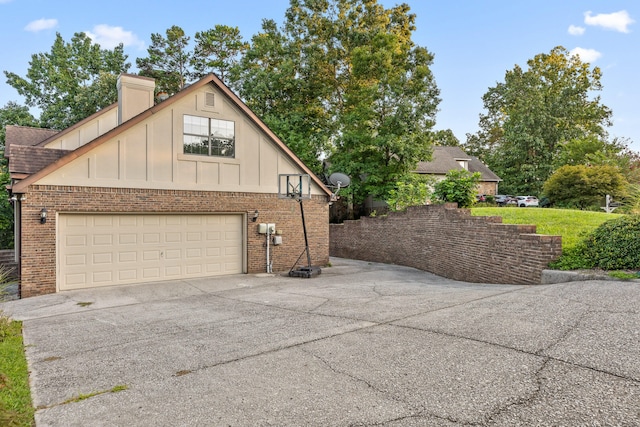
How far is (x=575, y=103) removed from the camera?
3684 cm

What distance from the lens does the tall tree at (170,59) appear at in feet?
106

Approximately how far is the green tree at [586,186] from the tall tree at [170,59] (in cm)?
2972

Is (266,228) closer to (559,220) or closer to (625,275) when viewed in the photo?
(559,220)

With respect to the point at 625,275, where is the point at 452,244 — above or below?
above

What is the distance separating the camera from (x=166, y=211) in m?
11.5

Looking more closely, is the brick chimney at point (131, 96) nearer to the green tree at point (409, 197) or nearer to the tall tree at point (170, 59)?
the green tree at point (409, 197)

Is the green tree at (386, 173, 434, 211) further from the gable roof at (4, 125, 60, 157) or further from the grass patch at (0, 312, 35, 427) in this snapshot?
the gable roof at (4, 125, 60, 157)

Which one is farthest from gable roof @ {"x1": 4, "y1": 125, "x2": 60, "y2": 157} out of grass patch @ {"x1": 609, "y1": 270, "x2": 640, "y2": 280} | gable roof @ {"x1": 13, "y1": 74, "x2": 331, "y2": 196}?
grass patch @ {"x1": 609, "y1": 270, "x2": 640, "y2": 280}

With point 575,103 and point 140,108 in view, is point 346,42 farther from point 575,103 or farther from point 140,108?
point 575,103

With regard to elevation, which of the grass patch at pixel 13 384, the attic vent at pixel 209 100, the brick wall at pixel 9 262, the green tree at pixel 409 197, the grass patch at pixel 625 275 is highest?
the attic vent at pixel 209 100

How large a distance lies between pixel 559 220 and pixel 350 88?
16612 millimetres

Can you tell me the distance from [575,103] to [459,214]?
3388cm

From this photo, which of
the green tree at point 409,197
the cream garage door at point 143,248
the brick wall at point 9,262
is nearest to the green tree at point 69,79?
the brick wall at point 9,262

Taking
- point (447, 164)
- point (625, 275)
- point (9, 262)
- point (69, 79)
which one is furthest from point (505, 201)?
point (69, 79)
